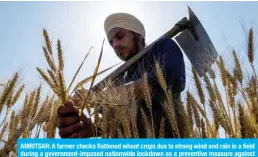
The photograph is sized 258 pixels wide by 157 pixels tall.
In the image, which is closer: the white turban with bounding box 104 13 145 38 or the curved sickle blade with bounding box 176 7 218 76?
the white turban with bounding box 104 13 145 38

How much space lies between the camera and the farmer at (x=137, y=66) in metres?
1.26

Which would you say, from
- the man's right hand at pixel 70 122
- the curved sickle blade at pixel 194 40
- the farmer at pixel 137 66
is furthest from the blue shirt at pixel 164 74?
the curved sickle blade at pixel 194 40

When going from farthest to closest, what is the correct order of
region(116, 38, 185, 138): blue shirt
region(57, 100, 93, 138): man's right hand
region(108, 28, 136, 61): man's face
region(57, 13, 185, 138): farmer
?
1. region(108, 28, 136, 61): man's face
2. region(116, 38, 185, 138): blue shirt
3. region(57, 13, 185, 138): farmer
4. region(57, 100, 93, 138): man's right hand

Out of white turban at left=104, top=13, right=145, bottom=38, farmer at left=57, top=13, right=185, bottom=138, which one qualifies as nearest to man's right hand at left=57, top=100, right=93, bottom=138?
farmer at left=57, top=13, right=185, bottom=138

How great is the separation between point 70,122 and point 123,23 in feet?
4.30

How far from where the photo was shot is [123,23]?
2.43 m

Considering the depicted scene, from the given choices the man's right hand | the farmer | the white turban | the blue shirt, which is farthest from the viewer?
the white turban

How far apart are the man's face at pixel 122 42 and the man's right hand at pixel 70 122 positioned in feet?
3.11

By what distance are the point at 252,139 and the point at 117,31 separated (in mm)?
1301

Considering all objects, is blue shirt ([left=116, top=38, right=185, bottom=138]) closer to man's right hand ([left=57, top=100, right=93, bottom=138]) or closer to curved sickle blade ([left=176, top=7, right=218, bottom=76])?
man's right hand ([left=57, top=100, right=93, bottom=138])

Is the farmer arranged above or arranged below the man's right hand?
above

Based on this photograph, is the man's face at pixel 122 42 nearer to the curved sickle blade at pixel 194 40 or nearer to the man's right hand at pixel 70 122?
the curved sickle blade at pixel 194 40

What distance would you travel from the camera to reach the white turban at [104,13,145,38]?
7.95 feet

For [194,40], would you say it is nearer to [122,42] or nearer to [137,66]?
[122,42]
